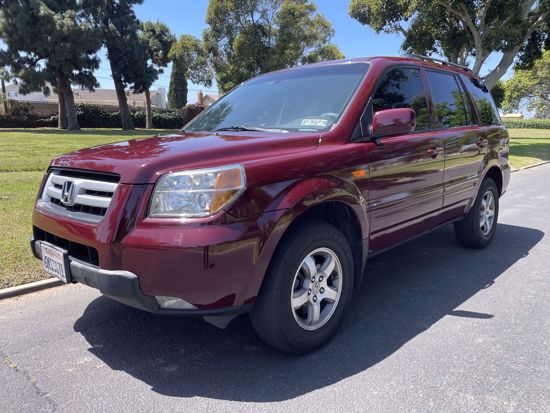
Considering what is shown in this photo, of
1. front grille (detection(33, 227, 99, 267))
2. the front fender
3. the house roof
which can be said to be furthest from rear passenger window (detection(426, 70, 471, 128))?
the house roof

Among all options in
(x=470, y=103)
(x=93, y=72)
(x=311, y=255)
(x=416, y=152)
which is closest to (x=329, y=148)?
(x=311, y=255)

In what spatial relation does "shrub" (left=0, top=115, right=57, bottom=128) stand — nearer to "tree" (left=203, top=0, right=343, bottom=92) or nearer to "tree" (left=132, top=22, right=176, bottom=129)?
"tree" (left=132, top=22, right=176, bottom=129)

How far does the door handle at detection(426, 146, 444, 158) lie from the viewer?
163 inches

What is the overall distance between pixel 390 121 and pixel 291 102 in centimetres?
87

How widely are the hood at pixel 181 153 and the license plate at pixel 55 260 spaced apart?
1.80 ft

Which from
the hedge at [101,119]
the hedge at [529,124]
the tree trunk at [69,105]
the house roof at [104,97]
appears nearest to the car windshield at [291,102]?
the hedge at [101,119]

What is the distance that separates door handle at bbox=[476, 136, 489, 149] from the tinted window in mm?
246

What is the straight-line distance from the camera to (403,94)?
13.2 feet

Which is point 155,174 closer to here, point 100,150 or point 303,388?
point 100,150

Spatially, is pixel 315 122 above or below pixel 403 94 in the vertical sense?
below

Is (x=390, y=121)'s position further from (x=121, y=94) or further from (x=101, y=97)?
(x=101, y=97)

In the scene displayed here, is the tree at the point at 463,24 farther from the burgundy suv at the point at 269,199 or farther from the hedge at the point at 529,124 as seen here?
the hedge at the point at 529,124

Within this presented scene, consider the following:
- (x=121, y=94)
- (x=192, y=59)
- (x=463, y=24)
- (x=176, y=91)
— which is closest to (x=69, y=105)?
(x=121, y=94)

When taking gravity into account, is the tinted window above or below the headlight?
above
